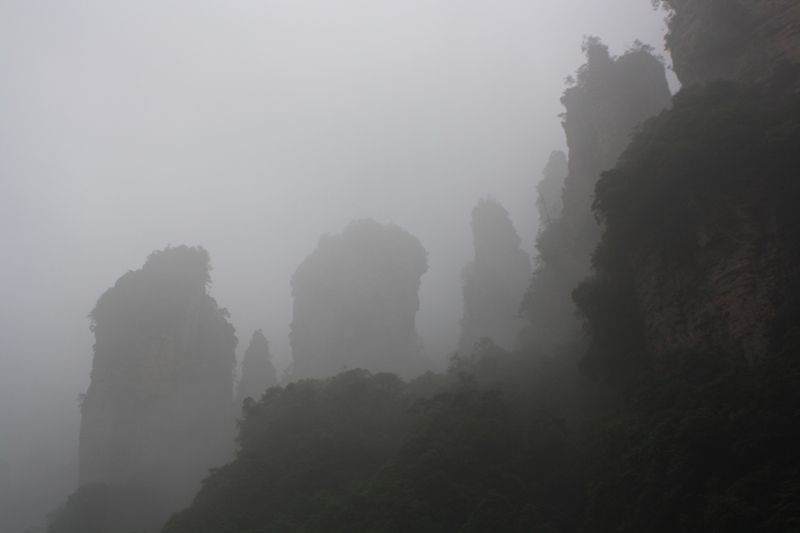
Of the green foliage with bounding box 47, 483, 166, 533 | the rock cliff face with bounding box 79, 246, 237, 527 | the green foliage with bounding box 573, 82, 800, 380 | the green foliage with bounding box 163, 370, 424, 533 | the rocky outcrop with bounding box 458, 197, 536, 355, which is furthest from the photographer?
the rocky outcrop with bounding box 458, 197, 536, 355

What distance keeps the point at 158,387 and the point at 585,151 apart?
35.3 meters

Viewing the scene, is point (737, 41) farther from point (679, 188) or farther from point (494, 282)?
point (494, 282)

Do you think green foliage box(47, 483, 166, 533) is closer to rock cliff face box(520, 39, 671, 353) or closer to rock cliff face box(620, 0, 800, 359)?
rock cliff face box(520, 39, 671, 353)

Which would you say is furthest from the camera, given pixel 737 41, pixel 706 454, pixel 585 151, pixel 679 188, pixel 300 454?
pixel 585 151

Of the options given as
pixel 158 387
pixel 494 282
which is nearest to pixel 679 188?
pixel 494 282

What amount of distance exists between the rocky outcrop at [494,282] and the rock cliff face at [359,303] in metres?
5.86

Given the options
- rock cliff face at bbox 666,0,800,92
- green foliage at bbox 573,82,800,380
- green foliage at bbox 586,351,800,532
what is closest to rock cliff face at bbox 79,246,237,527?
green foliage at bbox 586,351,800,532

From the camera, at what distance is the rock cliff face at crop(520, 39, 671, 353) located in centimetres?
2812

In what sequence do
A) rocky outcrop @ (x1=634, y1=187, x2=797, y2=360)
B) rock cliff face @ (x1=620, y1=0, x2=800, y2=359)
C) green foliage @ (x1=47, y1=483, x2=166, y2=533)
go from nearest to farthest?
rocky outcrop @ (x1=634, y1=187, x2=797, y2=360)
rock cliff face @ (x1=620, y1=0, x2=800, y2=359)
green foliage @ (x1=47, y1=483, x2=166, y2=533)

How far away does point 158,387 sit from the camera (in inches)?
1451

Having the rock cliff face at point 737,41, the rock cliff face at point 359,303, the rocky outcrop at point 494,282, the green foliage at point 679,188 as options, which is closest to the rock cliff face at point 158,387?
the rock cliff face at point 359,303

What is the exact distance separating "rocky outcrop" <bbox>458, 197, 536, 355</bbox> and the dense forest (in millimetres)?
14131

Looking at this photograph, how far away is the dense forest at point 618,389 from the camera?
9773 mm

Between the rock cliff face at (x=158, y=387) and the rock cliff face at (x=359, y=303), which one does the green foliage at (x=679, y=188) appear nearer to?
the rock cliff face at (x=158, y=387)
